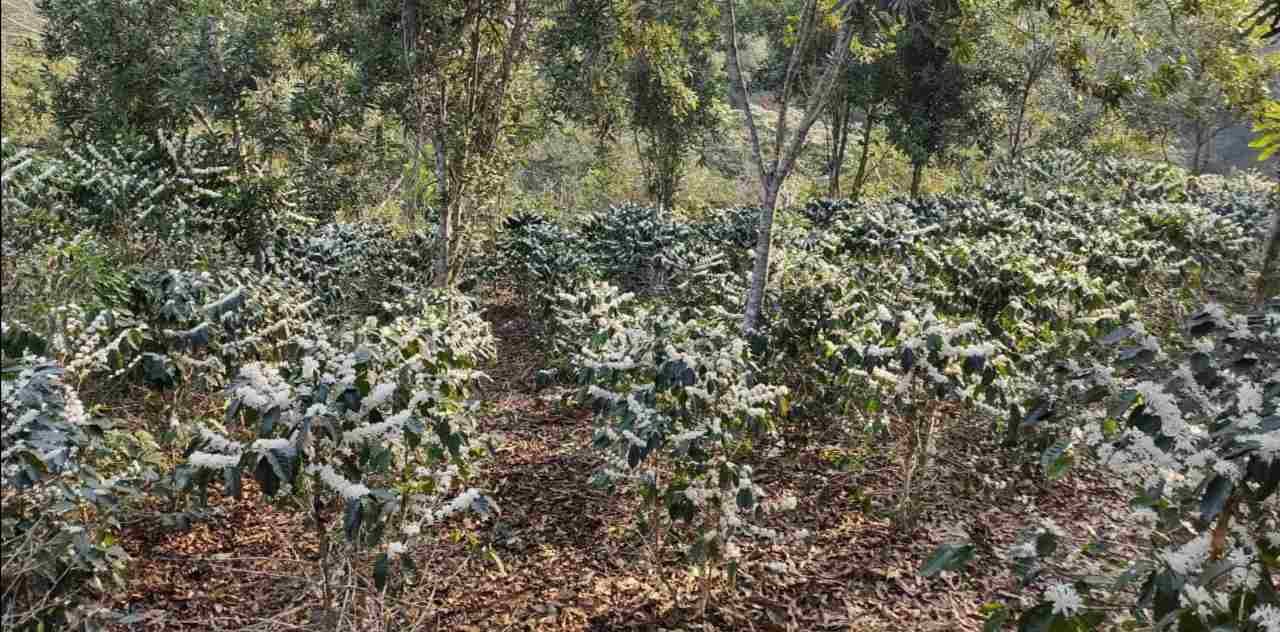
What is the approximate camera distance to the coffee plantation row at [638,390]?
1749mm

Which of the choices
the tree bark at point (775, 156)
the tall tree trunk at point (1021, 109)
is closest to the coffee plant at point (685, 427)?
the tree bark at point (775, 156)

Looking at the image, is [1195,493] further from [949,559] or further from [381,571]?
[381,571]

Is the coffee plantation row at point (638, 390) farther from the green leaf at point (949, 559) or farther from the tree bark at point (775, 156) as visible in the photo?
the tree bark at point (775, 156)

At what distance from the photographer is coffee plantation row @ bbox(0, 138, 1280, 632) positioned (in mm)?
1749

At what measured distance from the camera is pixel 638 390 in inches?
111

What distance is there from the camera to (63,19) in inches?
251

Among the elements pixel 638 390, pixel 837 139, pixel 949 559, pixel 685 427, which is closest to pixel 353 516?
pixel 638 390

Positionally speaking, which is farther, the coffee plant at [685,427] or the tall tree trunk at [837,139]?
the tall tree trunk at [837,139]

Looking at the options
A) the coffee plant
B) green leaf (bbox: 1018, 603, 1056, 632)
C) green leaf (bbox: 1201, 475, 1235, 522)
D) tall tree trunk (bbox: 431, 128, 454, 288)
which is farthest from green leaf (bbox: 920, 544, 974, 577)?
tall tree trunk (bbox: 431, 128, 454, 288)

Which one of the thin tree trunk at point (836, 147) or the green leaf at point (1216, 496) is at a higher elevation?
the thin tree trunk at point (836, 147)

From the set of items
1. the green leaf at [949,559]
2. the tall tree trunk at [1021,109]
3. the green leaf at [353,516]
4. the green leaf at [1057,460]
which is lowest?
the green leaf at [353,516]

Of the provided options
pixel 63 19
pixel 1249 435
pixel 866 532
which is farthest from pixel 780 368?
pixel 63 19

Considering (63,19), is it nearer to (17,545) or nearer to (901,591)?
(17,545)

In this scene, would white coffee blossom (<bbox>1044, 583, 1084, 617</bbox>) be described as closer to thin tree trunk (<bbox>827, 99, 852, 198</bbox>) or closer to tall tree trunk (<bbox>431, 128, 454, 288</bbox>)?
tall tree trunk (<bbox>431, 128, 454, 288</bbox>)
